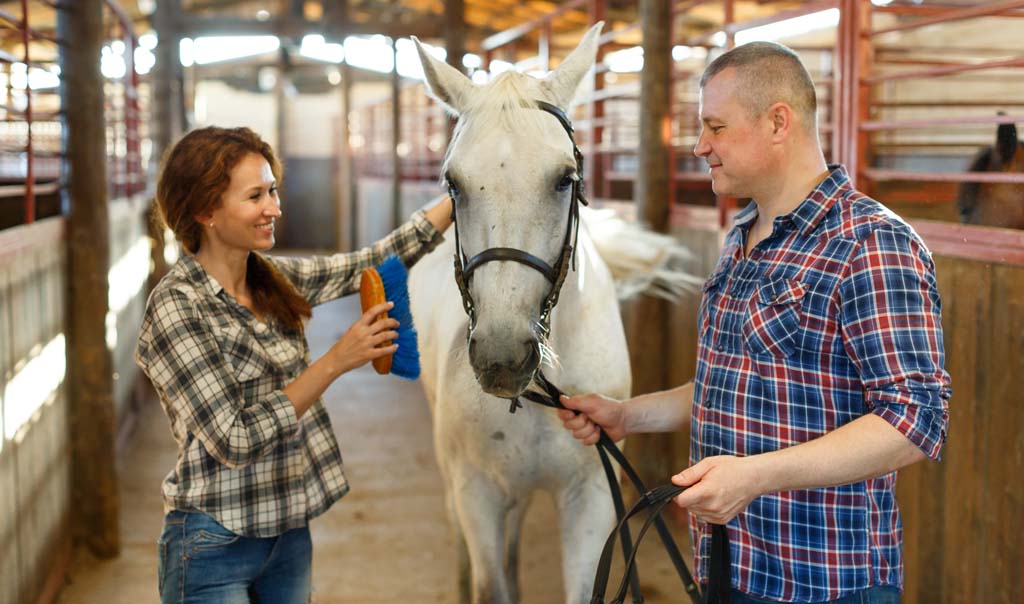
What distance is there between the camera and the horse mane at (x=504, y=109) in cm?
165

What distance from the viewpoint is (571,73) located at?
1.84 metres

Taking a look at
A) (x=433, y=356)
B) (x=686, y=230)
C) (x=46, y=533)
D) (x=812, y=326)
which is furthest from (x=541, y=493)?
(x=812, y=326)

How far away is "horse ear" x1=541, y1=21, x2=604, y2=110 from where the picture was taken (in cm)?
182

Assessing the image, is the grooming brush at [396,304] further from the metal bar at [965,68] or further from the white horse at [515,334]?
the metal bar at [965,68]

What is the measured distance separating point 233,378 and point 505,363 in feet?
1.55

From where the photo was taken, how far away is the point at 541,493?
→ 14.7 ft

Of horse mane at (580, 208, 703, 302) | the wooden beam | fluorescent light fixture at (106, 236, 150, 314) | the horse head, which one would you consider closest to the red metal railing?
fluorescent light fixture at (106, 236, 150, 314)

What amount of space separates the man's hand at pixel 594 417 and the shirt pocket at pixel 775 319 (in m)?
0.41

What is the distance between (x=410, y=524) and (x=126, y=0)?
445 inches

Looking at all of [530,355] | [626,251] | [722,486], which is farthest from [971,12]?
[722,486]

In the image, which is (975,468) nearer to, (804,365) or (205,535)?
(804,365)

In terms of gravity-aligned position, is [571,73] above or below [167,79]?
below

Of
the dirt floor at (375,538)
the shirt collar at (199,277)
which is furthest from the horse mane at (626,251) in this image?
the shirt collar at (199,277)

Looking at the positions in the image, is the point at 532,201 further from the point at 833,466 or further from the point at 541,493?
the point at 541,493
